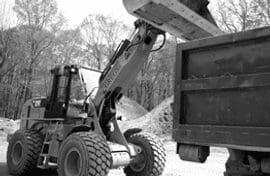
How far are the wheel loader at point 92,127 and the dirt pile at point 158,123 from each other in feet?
38.1

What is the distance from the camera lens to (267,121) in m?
2.50

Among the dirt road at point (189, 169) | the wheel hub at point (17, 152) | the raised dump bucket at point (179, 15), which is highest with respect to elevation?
the raised dump bucket at point (179, 15)

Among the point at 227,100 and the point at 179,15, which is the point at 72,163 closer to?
the point at 179,15

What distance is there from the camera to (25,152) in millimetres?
7469

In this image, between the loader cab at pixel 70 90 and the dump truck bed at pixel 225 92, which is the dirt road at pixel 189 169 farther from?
the dump truck bed at pixel 225 92

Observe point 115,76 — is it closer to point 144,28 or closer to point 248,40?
point 144,28

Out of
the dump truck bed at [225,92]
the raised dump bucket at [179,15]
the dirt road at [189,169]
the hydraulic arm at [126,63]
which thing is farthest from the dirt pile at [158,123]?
the dump truck bed at [225,92]

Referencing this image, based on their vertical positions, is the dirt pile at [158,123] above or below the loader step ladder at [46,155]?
above

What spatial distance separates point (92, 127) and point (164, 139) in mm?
11761

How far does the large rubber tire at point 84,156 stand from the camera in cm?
550

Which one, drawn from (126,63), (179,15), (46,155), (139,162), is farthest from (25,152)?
(179,15)

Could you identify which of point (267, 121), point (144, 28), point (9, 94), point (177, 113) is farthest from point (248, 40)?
point (9, 94)

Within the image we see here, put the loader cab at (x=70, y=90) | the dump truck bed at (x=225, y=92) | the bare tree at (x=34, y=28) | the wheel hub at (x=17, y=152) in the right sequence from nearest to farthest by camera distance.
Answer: the dump truck bed at (x=225, y=92) → the loader cab at (x=70, y=90) → the wheel hub at (x=17, y=152) → the bare tree at (x=34, y=28)

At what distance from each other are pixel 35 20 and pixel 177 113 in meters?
31.3
